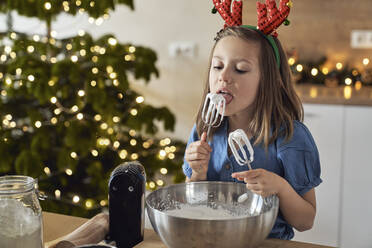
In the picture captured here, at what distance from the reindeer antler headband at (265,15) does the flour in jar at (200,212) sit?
49 centimetres

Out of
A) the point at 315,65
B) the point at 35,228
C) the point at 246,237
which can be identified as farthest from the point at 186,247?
the point at 315,65

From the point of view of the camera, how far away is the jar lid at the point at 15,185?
79 centimetres

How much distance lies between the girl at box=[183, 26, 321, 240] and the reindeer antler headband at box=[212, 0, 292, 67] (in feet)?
0.06

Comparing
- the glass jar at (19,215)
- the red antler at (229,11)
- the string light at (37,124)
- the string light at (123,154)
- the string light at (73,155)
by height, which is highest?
the red antler at (229,11)

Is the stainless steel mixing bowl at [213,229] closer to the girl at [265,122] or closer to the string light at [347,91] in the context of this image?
the girl at [265,122]

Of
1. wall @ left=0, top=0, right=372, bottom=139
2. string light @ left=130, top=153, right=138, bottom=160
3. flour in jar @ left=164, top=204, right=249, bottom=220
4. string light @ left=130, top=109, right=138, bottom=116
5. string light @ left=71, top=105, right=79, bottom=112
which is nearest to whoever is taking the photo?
flour in jar @ left=164, top=204, right=249, bottom=220

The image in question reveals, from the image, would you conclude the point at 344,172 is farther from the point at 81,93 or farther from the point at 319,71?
the point at 81,93

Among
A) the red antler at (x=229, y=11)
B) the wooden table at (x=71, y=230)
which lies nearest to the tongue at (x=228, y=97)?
the red antler at (x=229, y=11)

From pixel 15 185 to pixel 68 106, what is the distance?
1970 millimetres

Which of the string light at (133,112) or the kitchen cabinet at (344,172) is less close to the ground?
the string light at (133,112)

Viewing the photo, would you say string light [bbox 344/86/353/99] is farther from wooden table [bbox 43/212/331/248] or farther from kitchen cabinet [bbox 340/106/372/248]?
wooden table [bbox 43/212/331/248]

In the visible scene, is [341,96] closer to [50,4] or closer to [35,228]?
[50,4]

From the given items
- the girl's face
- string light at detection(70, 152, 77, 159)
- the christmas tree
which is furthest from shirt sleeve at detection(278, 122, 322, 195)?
string light at detection(70, 152, 77, 159)

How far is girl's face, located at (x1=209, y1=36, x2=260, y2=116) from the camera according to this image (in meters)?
1.18
